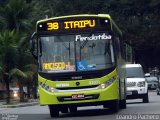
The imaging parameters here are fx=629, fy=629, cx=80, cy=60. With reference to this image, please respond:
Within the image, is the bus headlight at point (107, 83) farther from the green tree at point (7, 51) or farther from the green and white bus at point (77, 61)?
the green tree at point (7, 51)

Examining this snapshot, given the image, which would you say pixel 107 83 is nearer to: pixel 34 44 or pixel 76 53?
pixel 76 53

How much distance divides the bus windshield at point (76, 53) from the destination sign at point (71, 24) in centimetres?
30

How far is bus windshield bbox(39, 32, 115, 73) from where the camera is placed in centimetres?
2081

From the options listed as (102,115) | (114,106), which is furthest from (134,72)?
(102,115)

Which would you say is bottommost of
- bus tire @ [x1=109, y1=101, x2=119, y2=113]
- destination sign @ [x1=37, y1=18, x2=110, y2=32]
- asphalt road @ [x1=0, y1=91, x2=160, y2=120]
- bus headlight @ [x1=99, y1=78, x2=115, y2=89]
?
asphalt road @ [x1=0, y1=91, x2=160, y2=120]

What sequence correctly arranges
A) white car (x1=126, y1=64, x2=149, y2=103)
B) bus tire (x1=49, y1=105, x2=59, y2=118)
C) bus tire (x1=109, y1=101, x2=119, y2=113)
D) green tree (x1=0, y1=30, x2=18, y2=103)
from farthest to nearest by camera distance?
green tree (x1=0, y1=30, x2=18, y2=103) → white car (x1=126, y1=64, x2=149, y2=103) → bus tire (x1=109, y1=101, x2=119, y2=113) → bus tire (x1=49, y1=105, x2=59, y2=118)

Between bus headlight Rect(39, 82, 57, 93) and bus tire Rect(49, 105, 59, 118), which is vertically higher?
bus headlight Rect(39, 82, 57, 93)

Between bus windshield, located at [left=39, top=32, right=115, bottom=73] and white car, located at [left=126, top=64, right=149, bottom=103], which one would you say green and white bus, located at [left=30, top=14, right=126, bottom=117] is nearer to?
bus windshield, located at [left=39, top=32, right=115, bottom=73]

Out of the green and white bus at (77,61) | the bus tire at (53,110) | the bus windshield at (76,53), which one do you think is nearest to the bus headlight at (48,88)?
the green and white bus at (77,61)

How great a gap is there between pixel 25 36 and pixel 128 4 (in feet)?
95.9

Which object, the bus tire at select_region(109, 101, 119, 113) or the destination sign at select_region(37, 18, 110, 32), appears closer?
the destination sign at select_region(37, 18, 110, 32)

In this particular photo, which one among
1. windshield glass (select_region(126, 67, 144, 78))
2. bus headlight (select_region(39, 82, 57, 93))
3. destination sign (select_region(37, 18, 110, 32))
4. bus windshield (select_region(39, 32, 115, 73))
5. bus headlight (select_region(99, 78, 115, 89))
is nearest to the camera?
bus headlight (select_region(99, 78, 115, 89))

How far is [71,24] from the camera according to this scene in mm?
21344

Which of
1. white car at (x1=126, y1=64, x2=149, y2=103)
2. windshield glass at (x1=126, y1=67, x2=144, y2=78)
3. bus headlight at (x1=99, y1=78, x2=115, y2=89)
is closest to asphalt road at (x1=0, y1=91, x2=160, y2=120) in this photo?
bus headlight at (x1=99, y1=78, x2=115, y2=89)
